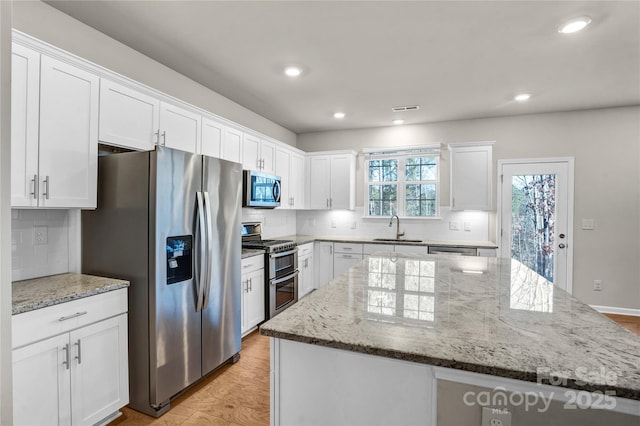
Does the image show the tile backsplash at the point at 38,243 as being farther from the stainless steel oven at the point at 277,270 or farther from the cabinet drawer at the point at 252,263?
the stainless steel oven at the point at 277,270

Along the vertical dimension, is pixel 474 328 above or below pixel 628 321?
above

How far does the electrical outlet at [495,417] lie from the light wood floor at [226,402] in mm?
1608

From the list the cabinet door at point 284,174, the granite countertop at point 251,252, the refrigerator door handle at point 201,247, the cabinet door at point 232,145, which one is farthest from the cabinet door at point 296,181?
the refrigerator door handle at point 201,247

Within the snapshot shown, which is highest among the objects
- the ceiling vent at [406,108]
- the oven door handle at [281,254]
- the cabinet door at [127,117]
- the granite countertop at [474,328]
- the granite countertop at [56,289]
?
the ceiling vent at [406,108]

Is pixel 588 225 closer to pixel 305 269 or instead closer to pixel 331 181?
pixel 331 181

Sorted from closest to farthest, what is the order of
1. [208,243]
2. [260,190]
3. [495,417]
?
[495,417] → [208,243] → [260,190]

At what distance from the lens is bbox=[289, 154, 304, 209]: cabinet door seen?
486 cm

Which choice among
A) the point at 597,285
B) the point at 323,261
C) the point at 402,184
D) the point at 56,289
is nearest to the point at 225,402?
the point at 56,289

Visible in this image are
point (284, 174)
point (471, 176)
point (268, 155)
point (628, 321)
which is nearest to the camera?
point (628, 321)

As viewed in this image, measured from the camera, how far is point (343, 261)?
4699 mm

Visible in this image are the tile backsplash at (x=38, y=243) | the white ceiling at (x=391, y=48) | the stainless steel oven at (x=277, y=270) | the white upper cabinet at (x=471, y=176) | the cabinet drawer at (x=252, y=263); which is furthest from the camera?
the white upper cabinet at (x=471, y=176)

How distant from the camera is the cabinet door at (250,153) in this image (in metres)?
3.69

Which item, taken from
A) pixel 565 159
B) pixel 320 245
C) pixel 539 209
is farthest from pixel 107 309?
pixel 565 159

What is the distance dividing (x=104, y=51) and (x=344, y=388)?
296 centimetres
